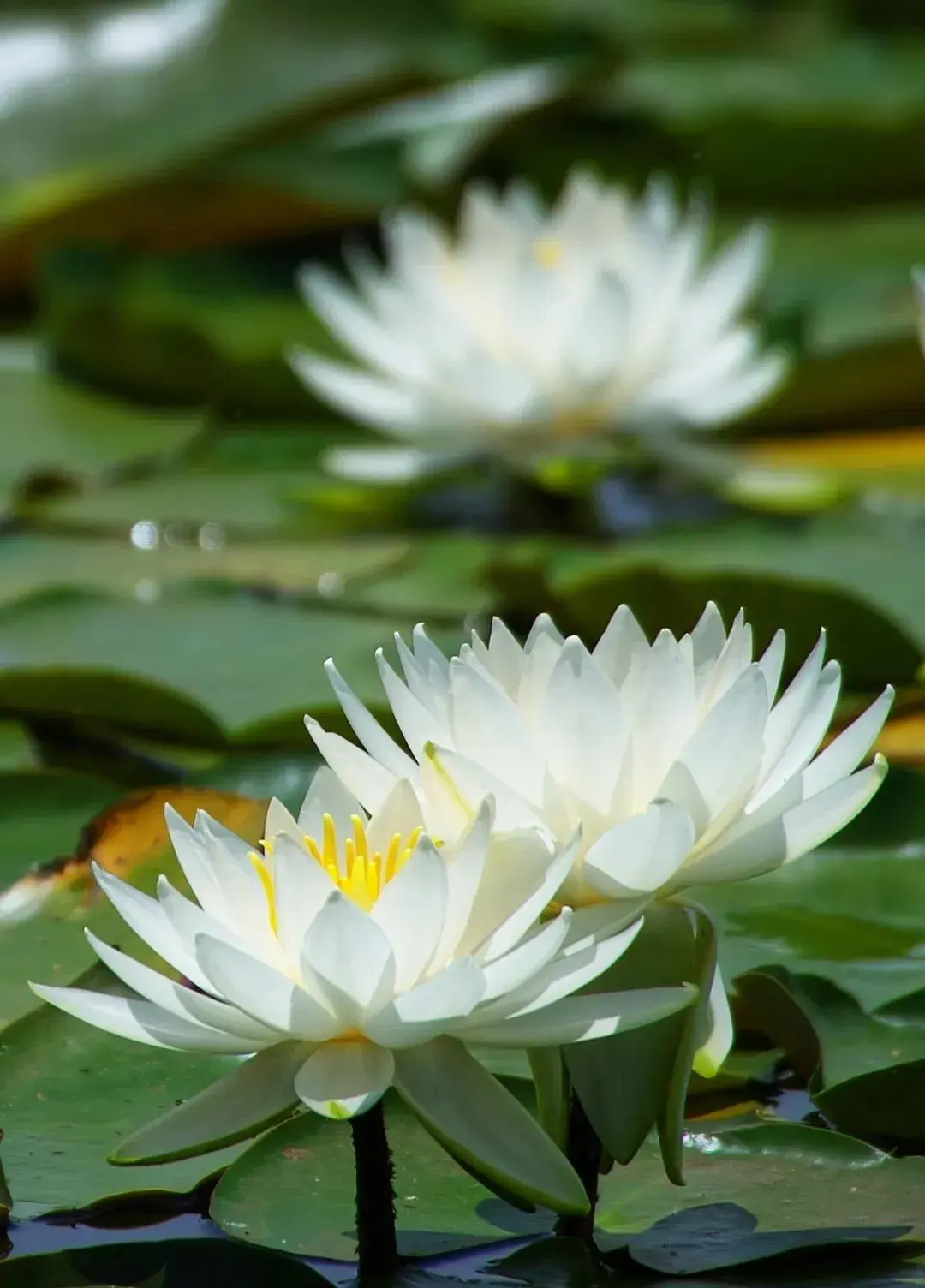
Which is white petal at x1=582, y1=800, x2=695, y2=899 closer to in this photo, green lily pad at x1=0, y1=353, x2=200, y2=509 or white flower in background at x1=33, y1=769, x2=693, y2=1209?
white flower in background at x1=33, y1=769, x2=693, y2=1209

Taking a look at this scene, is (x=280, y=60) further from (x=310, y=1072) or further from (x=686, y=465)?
(x=310, y=1072)

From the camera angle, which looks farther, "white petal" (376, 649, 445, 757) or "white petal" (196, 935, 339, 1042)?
"white petal" (376, 649, 445, 757)

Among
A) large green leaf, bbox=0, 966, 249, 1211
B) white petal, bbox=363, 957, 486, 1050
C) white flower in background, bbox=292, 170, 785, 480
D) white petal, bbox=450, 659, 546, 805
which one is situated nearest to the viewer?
white petal, bbox=363, 957, 486, 1050

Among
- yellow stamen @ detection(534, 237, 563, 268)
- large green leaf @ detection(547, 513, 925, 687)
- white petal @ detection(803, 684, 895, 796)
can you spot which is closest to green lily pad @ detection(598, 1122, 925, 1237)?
white petal @ detection(803, 684, 895, 796)

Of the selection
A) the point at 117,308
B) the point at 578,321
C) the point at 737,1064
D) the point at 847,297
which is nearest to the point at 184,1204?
the point at 737,1064

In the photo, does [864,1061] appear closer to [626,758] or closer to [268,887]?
[626,758]

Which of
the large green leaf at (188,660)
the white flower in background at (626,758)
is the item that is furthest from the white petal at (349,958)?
the large green leaf at (188,660)

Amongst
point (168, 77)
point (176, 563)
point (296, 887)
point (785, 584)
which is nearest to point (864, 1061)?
point (296, 887)
